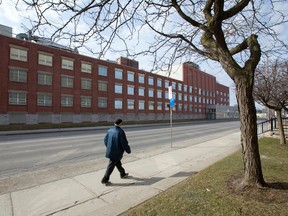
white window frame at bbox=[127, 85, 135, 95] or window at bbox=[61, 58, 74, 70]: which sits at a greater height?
window at bbox=[61, 58, 74, 70]

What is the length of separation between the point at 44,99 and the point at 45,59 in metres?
6.20

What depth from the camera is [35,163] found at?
8289 millimetres

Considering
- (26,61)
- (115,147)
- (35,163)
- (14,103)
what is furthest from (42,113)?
(115,147)

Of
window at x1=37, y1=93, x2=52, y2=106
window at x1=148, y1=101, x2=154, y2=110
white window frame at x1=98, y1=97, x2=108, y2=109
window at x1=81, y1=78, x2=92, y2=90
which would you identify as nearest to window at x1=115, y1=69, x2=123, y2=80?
white window frame at x1=98, y1=97, x2=108, y2=109

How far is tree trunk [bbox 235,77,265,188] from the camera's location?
15.1ft

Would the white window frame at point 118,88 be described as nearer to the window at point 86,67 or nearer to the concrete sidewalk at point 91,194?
the window at point 86,67

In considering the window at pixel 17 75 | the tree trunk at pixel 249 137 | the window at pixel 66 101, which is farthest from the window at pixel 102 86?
the tree trunk at pixel 249 137

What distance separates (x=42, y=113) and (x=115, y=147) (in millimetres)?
30406

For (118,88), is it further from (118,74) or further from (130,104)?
(130,104)

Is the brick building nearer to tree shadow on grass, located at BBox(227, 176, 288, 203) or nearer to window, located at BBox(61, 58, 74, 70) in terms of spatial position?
window, located at BBox(61, 58, 74, 70)

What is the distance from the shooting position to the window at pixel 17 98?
29.5 meters

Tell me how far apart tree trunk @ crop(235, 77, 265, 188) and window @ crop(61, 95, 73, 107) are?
111 ft

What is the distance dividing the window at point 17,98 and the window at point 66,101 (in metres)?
5.69

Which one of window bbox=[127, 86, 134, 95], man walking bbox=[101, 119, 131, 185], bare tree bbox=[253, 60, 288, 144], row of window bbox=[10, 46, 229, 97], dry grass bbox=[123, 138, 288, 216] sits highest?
row of window bbox=[10, 46, 229, 97]
